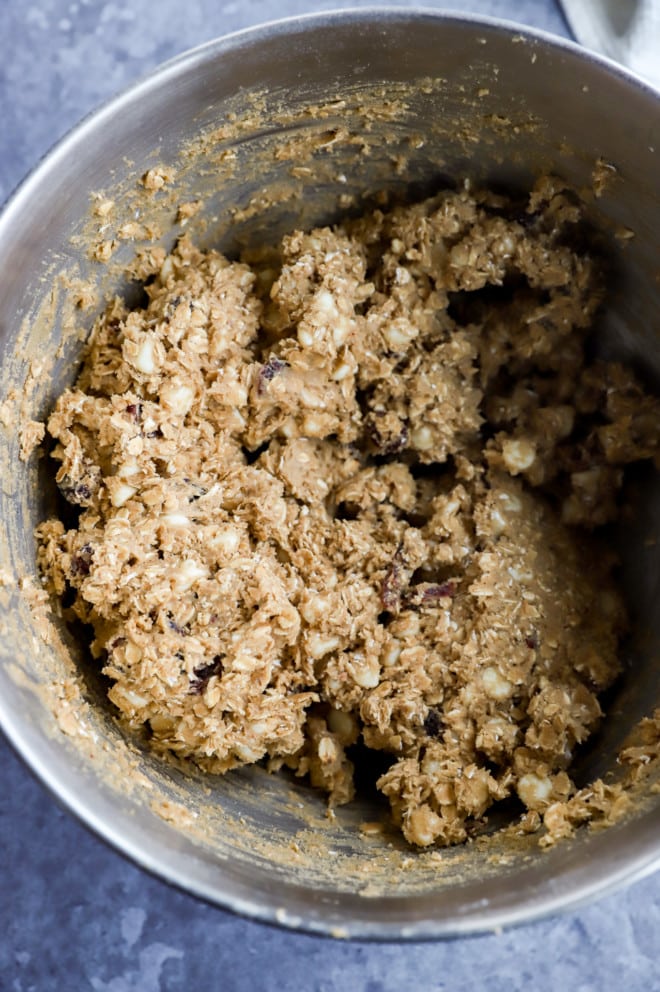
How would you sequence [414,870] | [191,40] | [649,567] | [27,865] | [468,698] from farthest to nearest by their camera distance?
[191,40], [27,865], [649,567], [468,698], [414,870]

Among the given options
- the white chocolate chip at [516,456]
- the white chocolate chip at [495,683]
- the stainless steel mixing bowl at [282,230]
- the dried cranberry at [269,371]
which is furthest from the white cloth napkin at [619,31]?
the white chocolate chip at [495,683]

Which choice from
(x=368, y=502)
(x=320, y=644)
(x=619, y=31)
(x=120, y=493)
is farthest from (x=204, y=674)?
(x=619, y=31)

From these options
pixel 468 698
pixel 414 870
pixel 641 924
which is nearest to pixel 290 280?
pixel 468 698

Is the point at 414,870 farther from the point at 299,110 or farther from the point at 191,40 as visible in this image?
the point at 191,40

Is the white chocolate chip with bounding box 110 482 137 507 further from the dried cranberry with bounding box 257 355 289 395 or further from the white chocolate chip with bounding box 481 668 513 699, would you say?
the white chocolate chip with bounding box 481 668 513 699

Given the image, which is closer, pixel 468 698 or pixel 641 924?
pixel 468 698

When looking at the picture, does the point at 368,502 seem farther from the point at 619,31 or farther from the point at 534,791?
the point at 619,31

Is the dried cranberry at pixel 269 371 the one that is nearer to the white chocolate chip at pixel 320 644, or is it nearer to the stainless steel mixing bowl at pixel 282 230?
the stainless steel mixing bowl at pixel 282 230
